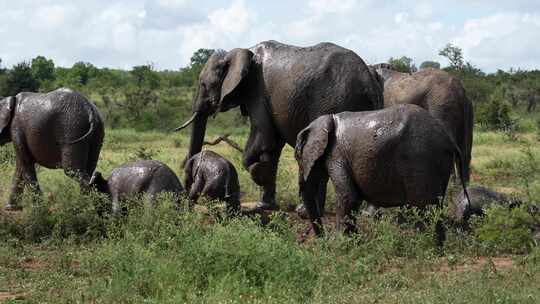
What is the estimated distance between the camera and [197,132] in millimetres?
11227

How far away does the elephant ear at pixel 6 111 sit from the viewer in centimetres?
1088

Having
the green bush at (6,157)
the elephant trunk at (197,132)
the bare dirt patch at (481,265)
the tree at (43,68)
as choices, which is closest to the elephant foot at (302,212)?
the elephant trunk at (197,132)

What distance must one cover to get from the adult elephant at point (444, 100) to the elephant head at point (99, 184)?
11.4 feet

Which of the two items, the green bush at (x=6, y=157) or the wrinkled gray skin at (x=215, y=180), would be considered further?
the green bush at (x=6, y=157)

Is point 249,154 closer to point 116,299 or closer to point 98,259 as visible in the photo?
point 98,259

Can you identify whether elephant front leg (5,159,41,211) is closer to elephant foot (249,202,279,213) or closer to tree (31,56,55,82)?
elephant foot (249,202,279,213)

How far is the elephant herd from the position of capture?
800 centimetres

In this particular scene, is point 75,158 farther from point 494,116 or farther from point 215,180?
point 494,116

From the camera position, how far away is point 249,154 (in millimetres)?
10398

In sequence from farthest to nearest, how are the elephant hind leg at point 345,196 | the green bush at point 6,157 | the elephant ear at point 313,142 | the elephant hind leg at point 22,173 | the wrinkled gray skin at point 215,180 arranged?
the green bush at point 6,157 → the elephant hind leg at point 22,173 → the wrinkled gray skin at point 215,180 → the elephant ear at point 313,142 → the elephant hind leg at point 345,196

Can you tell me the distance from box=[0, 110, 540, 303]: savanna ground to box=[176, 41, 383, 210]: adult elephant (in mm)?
1198

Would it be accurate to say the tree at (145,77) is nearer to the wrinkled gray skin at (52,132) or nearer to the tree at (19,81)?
the tree at (19,81)

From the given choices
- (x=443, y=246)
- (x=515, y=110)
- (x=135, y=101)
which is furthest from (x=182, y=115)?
(x=443, y=246)

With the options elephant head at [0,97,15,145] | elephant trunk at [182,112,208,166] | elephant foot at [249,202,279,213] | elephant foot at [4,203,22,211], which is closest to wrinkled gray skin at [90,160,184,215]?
elephant foot at [249,202,279,213]
